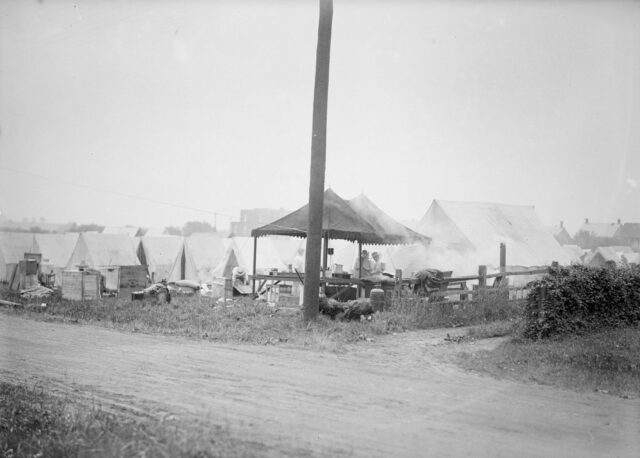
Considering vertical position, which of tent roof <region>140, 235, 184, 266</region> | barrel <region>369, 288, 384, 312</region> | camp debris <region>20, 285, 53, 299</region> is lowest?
camp debris <region>20, 285, 53, 299</region>

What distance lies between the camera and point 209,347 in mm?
9195

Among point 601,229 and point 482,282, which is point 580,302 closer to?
point 482,282

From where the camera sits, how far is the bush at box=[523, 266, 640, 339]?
10.1 meters

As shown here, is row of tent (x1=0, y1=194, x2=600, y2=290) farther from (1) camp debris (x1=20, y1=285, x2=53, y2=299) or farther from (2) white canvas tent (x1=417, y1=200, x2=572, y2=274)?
(1) camp debris (x1=20, y1=285, x2=53, y2=299)

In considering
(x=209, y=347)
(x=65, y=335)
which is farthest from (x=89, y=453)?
(x=65, y=335)

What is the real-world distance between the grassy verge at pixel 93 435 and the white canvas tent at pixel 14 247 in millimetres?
23799

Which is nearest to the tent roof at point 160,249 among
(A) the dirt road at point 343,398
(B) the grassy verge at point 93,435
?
(A) the dirt road at point 343,398

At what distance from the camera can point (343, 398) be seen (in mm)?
6035

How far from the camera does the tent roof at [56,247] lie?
2966 cm

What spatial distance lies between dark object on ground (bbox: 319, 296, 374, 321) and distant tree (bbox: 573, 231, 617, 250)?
167 ft

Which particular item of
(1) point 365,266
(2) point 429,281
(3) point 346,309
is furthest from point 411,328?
(1) point 365,266

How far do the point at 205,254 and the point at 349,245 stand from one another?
8526mm

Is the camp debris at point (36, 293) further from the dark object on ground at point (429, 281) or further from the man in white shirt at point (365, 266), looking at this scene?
the dark object on ground at point (429, 281)

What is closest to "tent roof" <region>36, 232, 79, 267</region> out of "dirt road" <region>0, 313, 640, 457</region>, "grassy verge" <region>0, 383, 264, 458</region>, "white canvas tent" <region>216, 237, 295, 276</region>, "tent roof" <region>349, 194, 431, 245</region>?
"white canvas tent" <region>216, 237, 295, 276</region>
